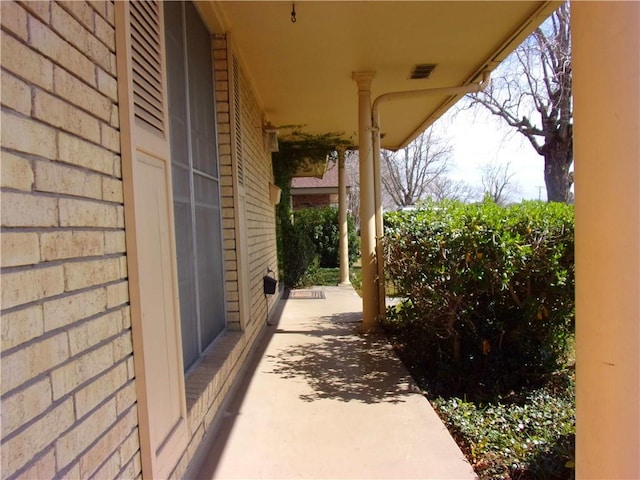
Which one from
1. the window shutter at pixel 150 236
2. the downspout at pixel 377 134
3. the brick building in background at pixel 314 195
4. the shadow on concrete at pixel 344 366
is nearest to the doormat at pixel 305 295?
the shadow on concrete at pixel 344 366

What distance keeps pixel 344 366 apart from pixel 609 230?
12.1 ft

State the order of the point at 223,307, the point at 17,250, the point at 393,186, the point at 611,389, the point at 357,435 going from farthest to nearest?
the point at 393,186, the point at 223,307, the point at 357,435, the point at 611,389, the point at 17,250

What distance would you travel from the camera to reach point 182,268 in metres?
2.87

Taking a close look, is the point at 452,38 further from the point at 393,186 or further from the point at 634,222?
the point at 393,186

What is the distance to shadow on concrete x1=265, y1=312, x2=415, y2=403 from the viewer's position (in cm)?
385

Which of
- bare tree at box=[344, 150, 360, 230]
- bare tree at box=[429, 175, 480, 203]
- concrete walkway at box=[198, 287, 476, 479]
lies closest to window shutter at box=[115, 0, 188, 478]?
concrete walkway at box=[198, 287, 476, 479]

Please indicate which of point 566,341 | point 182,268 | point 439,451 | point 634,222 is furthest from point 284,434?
point 566,341

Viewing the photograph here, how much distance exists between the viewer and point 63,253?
1.28 meters

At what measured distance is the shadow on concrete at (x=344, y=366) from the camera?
12.6 ft

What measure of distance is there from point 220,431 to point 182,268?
1206mm

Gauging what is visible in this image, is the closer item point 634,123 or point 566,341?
point 634,123

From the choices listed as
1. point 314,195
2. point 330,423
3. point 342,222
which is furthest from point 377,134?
point 314,195

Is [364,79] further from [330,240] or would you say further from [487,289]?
[330,240]

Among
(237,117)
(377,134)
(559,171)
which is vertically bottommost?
(237,117)
